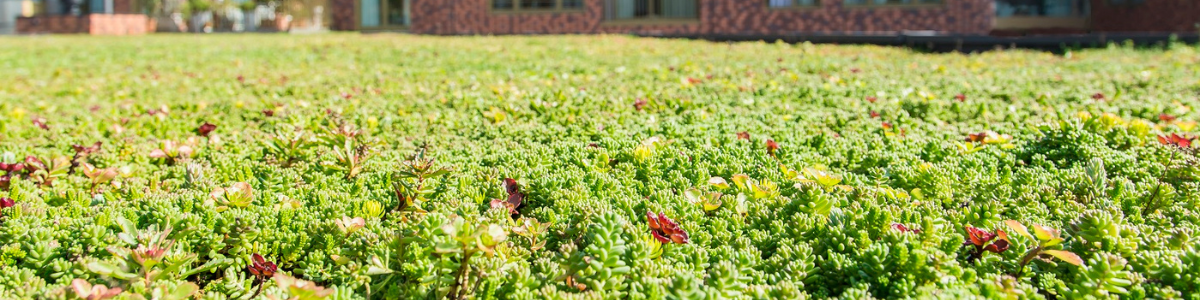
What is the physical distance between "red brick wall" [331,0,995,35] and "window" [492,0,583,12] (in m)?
0.13

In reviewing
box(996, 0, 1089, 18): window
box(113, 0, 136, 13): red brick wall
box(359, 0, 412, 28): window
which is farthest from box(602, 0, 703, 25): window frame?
box(113, 0, 136, 13): red brick wall

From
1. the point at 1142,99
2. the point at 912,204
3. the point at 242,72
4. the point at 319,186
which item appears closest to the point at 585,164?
the point at 319,186

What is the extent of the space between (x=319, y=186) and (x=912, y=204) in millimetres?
1936

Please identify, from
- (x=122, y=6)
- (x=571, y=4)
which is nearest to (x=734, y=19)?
(x=571, y=4)

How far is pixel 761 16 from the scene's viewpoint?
1698cm

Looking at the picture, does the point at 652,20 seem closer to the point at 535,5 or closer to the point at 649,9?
the point at 649,9

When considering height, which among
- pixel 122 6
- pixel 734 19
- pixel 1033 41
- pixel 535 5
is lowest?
pixel 1033 41

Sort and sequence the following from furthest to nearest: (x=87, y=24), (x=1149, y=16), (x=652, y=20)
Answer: (x=87, y=24) → (x=652, y=20) → (x=1149, y=16)

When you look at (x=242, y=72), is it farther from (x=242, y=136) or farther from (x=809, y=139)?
(x=809, y=139)

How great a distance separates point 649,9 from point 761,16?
257cm

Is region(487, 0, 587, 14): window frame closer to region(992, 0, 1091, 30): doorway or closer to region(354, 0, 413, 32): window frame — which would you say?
region(354, 0, 413, 32): window frame

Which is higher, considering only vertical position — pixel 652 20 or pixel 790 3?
pixel 790 3

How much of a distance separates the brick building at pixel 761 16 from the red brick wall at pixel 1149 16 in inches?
0.7

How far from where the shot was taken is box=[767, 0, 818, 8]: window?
16.8 meters
